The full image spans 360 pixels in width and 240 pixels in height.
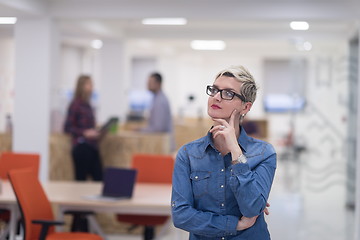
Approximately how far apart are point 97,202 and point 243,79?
268 centimetres

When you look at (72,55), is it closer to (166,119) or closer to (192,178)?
(166,119)

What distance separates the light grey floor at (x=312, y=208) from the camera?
7.99 metres

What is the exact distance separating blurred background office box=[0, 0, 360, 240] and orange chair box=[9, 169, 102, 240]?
2809 mm

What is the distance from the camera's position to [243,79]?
2.73 meters

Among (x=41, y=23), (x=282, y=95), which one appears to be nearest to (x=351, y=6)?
(x=41, y=23)

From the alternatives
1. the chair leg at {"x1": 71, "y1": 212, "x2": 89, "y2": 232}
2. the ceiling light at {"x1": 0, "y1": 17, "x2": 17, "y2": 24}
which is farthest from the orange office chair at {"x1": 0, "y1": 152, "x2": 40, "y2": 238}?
the ceiling light at {"x1": 0, "y1": 17, "x2": 17, "y2": 24}

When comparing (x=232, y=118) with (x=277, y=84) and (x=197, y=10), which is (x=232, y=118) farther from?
(x=277, y=84)

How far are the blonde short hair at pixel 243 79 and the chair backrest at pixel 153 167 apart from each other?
354 centimetres

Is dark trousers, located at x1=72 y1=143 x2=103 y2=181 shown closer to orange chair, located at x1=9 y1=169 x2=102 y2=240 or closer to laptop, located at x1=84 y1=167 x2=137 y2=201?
laptop, located at x1=84 y1=167 x2=137 y2=201

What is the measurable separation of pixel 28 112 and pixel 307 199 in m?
5.15

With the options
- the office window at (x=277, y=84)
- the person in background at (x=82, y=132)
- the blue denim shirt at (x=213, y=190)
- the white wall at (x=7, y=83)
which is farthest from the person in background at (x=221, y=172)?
the office window at (x=277, y=84)

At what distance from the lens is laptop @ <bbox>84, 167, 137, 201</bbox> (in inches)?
208

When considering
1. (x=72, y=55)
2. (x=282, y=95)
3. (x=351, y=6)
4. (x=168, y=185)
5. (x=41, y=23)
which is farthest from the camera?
(x=282, y=95)

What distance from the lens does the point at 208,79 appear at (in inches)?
870
